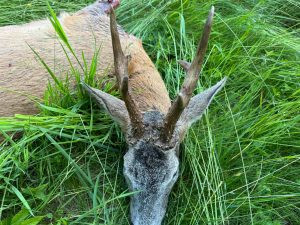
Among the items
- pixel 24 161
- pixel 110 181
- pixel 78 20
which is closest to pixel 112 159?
pixel 110 181

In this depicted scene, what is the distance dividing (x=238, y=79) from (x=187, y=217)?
5.03 ft

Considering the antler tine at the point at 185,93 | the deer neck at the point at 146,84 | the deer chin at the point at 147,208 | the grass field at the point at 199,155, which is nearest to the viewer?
Answer: the antler tine at the point at 185,93

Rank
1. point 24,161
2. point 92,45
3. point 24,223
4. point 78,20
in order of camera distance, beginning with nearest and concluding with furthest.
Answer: point 24,223, point 24,161, point 92,45, point 78,20

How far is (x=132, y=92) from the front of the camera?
4.71 meters

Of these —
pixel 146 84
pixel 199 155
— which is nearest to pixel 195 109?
pixel 199 155

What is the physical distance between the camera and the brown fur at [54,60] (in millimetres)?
4617

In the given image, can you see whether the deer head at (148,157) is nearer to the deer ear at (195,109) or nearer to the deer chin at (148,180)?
the deer chin at (148,180)

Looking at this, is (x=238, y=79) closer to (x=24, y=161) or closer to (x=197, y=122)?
(x=197, y=122)

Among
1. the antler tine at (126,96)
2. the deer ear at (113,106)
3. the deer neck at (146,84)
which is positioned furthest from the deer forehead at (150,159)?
the deer neck at (146,84)

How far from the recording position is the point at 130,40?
5344 mm

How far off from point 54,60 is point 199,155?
154 centimetres

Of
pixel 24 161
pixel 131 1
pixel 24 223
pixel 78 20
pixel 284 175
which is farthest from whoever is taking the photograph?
pixel 131 1

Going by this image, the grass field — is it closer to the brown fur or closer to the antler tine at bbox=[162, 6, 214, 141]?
the brown fur

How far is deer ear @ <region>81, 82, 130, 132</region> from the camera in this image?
4293 mm
